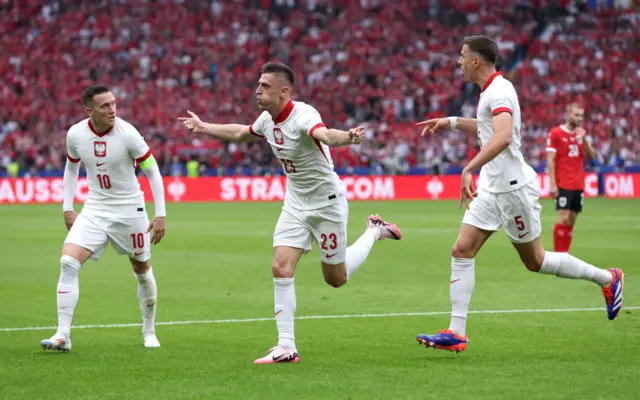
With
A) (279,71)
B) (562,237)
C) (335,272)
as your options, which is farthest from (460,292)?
(562,237)

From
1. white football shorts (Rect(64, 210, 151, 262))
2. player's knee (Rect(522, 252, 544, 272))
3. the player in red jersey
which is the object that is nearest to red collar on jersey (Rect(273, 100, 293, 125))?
white football shorts (Rect(64, 210, 151, 262))

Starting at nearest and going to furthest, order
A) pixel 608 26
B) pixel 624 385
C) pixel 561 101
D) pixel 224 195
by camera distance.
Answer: pixel 624 385 < pixel 224 195 < pixel 561 101 < pixel 608 26

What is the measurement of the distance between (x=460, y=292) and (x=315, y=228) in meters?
1.23

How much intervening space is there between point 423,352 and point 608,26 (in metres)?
39.7

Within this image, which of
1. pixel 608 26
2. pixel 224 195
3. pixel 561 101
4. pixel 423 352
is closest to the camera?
pixel 423 352

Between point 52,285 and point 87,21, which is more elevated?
point 87,21

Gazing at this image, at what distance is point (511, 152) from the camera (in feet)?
28.6

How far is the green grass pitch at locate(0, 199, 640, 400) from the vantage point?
7090 mm

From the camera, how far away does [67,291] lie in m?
8.91

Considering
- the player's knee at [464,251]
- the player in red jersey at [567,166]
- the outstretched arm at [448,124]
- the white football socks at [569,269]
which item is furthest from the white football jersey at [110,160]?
the player in red jersey at [567,166]

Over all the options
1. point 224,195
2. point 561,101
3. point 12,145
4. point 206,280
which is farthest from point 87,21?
point 206,280

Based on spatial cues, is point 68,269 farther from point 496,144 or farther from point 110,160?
point 496,144

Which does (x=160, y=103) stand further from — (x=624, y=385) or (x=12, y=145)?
(x=624, y=385)

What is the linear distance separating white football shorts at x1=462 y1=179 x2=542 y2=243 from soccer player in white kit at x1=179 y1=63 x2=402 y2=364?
3.45 ft
